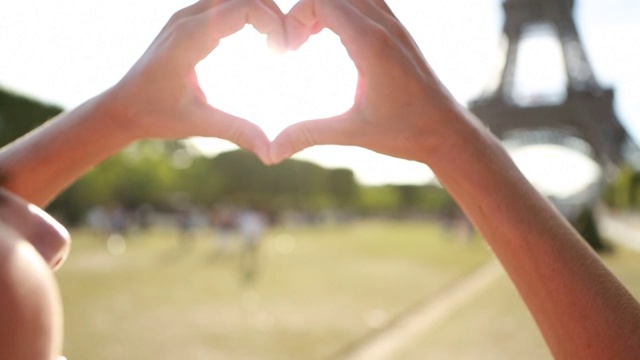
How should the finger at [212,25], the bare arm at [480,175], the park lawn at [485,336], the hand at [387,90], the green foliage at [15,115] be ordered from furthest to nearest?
1. the green foliage at [15,115]
2. the park lawn at [485,336]
3. the finger at [212,25]
4. the hand at [387,90]
5. the bare arm at [480,175]

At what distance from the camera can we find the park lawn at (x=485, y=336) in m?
7.39

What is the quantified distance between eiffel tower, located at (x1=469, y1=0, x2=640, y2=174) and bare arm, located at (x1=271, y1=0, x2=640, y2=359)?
35.1 metres

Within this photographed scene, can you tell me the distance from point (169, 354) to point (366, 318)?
11.3ft

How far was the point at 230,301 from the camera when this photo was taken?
10969 mm

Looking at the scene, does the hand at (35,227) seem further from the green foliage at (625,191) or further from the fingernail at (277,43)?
the green foliage at (625,191)

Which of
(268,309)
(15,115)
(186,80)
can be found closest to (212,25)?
(186,80)

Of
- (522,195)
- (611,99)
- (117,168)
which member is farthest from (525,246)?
(117,168)

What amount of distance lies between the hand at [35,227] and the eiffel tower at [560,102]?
35.3 meters

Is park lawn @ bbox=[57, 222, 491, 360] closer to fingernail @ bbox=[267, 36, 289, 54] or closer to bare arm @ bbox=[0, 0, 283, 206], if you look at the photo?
bare arm @ bbox=[0, 0, 283, 206]

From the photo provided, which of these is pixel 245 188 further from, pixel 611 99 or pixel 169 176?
pixel 611 99

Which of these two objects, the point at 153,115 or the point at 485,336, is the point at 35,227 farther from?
the point at 485,336

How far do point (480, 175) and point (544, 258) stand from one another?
15 cm

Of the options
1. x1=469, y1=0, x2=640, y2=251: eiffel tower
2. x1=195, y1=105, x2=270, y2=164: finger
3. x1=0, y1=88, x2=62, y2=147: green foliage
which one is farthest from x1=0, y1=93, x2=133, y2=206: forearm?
x1=469, y1=0, x2=640, y2=251: eiffel tower

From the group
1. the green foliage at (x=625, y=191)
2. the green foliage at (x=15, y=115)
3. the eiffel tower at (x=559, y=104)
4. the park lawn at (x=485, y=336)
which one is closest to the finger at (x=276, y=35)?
the park lawn at (x=485, y=336)
